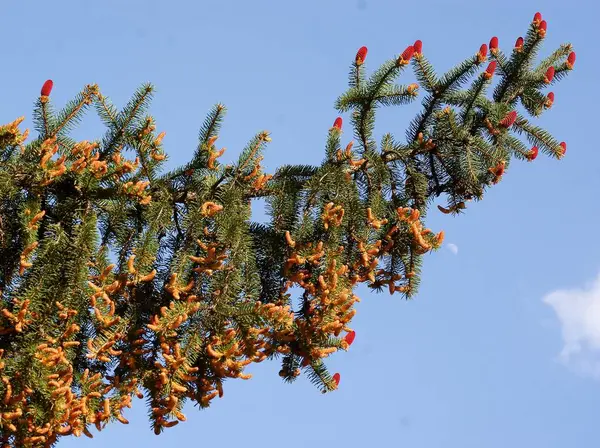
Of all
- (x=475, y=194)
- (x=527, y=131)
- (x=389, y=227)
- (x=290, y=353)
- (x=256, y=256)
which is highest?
(x=527, y=131)

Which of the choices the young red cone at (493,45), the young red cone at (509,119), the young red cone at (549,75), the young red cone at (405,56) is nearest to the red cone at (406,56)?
the young red cone at (405,56)

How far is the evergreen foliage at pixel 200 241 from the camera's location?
14.3 feet

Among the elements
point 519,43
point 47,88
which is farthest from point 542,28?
point 47,88

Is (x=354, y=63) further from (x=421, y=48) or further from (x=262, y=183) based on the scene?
(x=262, y=183)

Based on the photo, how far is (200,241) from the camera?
15.0 feet

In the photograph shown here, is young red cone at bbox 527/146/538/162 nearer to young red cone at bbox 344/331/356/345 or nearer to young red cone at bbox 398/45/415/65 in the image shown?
young red cone at bbox 398/45/415/65

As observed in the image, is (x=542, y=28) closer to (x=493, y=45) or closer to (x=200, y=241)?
(x=493, y=45)

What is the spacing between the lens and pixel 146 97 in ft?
15.4

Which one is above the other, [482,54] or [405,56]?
[482,54]

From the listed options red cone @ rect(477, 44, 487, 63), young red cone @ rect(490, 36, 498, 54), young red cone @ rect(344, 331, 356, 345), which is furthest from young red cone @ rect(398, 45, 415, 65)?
young red cone @ rect(344, 331, 356, 345)

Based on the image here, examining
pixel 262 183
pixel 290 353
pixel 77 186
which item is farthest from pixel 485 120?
pixel 77 186

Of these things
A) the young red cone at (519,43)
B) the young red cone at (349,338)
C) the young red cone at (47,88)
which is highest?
the young red cone at (519,43)

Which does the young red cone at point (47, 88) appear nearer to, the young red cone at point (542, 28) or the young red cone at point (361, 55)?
the young red cone at point (361, 55)

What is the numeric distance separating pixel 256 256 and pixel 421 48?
1382 mm
